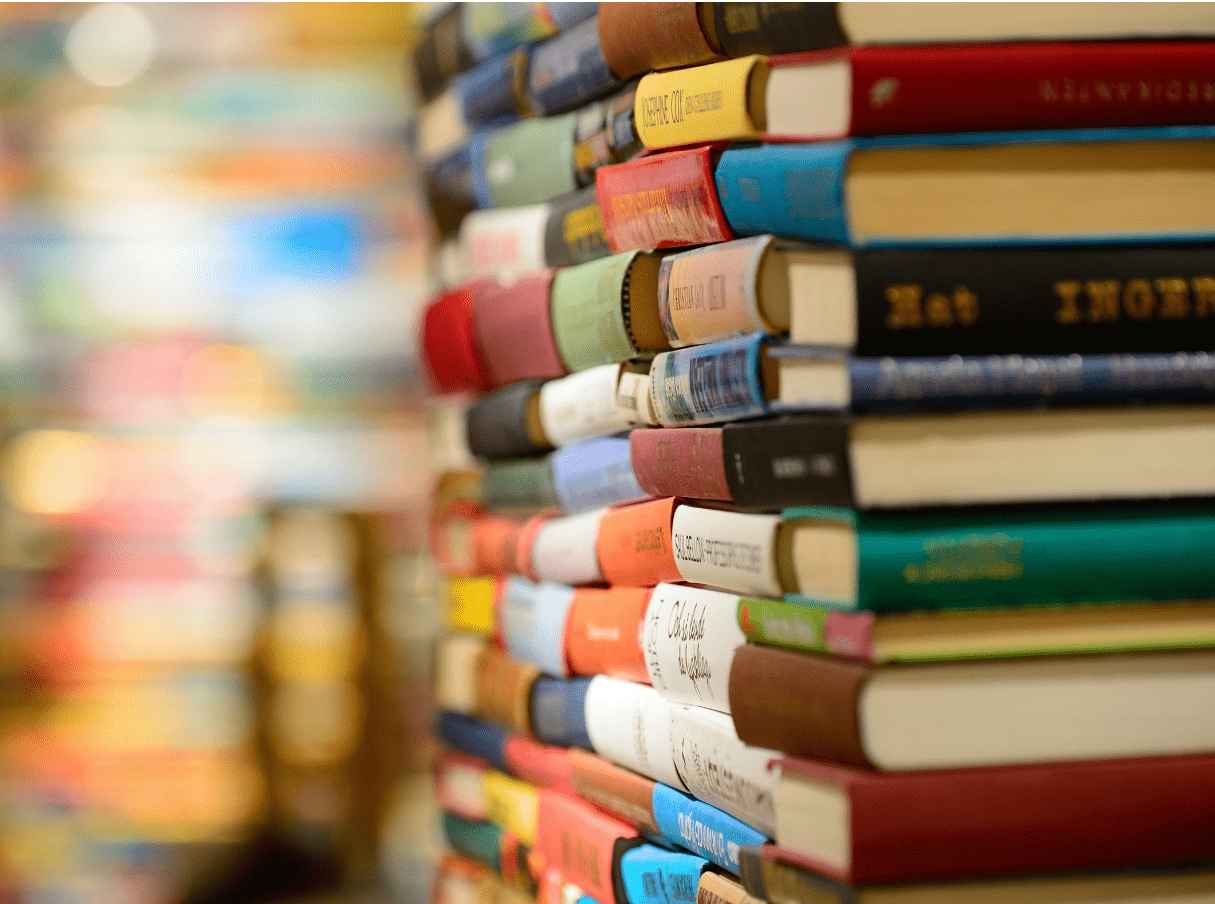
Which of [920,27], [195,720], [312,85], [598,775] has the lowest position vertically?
[195,720]

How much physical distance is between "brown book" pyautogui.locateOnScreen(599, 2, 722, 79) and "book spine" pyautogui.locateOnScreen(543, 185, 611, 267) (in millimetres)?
87

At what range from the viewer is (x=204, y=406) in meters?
3.47

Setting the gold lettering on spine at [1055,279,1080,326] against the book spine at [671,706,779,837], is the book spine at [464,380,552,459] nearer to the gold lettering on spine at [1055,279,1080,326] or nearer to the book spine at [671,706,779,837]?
the book spine at [671,706,779,837]

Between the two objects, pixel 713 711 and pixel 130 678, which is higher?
pixel 713 711

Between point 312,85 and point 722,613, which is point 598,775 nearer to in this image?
point 722,613

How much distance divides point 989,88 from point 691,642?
31cm

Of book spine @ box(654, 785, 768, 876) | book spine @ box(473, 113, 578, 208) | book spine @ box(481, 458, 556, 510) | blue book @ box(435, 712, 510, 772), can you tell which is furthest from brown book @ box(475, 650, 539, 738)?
book spine @ box(473, 113, 578, 208)

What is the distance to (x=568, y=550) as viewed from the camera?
98cm

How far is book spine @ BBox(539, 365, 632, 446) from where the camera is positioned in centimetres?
91

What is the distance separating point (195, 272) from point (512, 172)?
8.50 feet

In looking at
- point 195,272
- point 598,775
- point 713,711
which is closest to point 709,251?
point 713,711

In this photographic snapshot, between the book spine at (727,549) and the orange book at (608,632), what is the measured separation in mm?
64

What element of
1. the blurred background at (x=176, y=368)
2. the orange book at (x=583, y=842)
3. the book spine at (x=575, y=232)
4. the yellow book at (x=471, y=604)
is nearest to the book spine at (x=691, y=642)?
the orange book at (x=583, y=842)

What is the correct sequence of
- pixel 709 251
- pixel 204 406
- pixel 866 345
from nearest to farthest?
pixel 866 345 → pixel 709 251 → pixel 204 406
